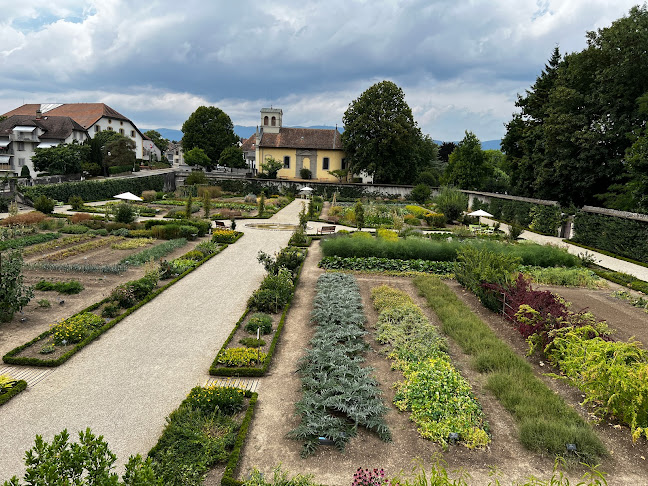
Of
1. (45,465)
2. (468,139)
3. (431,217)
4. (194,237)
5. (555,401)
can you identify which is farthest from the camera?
(468,139)

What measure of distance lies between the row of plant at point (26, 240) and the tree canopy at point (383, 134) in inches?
1325

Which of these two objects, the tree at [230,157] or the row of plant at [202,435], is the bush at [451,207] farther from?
the tree at [230,157]

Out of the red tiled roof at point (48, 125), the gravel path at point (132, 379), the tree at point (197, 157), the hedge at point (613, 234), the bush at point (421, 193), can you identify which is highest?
the red tiled roof at point (48, 125)

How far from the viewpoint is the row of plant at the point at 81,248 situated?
16.9 meters

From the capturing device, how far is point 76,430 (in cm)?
643

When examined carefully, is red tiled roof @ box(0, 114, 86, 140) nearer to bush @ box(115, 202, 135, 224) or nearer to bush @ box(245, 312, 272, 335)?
bush @ box(115, 202, 135, 224)

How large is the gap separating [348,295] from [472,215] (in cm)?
2200

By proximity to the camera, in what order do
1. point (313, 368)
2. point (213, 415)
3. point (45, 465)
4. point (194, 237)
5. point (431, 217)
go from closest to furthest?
point (45, 465) → point (213, 415) → point (313, 368) → point (194, 237) → point (431, 217)

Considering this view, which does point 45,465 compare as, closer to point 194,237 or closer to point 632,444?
point 632,444

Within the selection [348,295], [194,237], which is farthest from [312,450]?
[194,237]

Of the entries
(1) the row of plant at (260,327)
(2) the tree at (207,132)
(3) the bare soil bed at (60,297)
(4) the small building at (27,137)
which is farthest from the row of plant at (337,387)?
(2) the tree at (207,132)

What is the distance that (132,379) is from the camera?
8.06m

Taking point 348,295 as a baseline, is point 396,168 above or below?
above

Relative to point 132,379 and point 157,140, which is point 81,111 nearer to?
point 157,140
